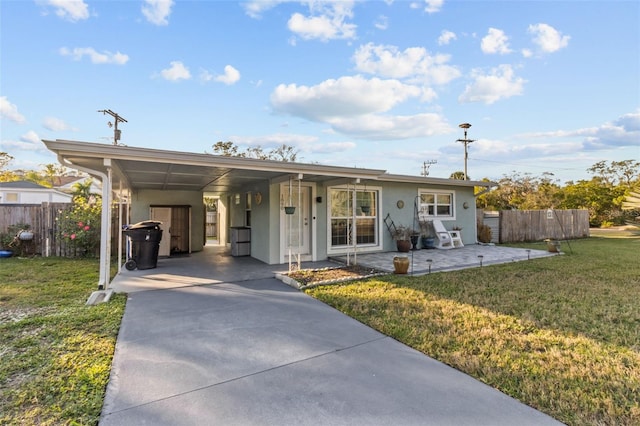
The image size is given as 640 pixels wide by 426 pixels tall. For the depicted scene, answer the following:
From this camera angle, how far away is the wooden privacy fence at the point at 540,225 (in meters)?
12.8

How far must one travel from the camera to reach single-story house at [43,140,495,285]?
5723 millimetres

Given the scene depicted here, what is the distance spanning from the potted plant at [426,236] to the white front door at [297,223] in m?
4.24

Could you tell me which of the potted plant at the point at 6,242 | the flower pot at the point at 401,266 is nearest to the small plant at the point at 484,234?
the flower pot at the point at 401,266

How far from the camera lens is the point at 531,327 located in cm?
344

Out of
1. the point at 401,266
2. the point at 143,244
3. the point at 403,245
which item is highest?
the point at 143,244

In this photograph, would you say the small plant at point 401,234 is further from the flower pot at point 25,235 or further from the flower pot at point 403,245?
the flower pot at point 25,235

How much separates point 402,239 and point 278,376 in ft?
24.3

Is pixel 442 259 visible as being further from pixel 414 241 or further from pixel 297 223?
pixel 297 223

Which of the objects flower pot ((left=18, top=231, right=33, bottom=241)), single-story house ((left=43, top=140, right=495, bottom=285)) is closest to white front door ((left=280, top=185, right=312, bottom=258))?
single-story house ((left=43, top=140, right=495, bottom=285))

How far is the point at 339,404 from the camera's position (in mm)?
2088

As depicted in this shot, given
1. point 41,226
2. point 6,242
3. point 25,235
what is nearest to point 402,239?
point 41,226

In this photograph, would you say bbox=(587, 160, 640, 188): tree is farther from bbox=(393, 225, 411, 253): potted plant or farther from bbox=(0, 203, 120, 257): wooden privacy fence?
bbox=(0, 203, 120, 257): wooden privacy fence

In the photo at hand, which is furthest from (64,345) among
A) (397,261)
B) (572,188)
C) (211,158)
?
(572,188)

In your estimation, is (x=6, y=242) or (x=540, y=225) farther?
(x=540, y=225)
